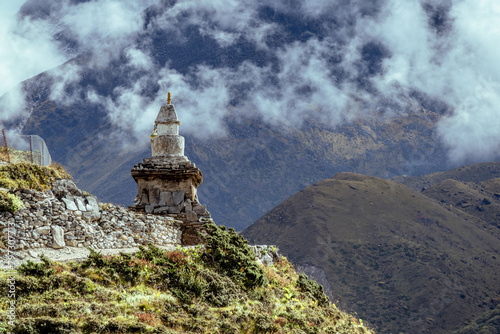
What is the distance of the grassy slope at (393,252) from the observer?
132 metres

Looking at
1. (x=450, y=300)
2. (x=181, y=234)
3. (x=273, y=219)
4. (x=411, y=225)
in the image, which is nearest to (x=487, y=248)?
(x=411, y=225)

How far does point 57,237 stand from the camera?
16125 millimetres

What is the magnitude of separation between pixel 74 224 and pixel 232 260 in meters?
4.46

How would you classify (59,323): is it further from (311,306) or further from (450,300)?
(450,300)

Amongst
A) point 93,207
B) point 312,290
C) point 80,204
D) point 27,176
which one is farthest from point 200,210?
point 27,176

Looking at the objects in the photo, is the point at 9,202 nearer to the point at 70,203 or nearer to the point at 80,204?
the point at 70,203

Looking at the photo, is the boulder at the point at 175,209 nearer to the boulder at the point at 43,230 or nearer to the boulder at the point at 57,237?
the boulder at the point at 57,237

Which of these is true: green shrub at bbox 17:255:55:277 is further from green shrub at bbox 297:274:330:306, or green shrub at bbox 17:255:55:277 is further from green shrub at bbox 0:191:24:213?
green shrub at bbox 297:274:330:306

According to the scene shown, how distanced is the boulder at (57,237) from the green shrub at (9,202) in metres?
0.98

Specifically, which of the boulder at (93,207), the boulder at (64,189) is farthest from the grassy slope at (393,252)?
the boulder at (64,189)

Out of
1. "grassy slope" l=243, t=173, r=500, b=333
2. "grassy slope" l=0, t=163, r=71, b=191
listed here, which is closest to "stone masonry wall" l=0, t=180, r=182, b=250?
"grassy slope" l=0, t=163, r=71, b=191

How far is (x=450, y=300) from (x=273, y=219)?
226 ft

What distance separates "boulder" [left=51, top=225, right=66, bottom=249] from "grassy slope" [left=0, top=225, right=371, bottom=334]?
115 centimetres

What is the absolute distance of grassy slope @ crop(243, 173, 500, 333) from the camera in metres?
132
